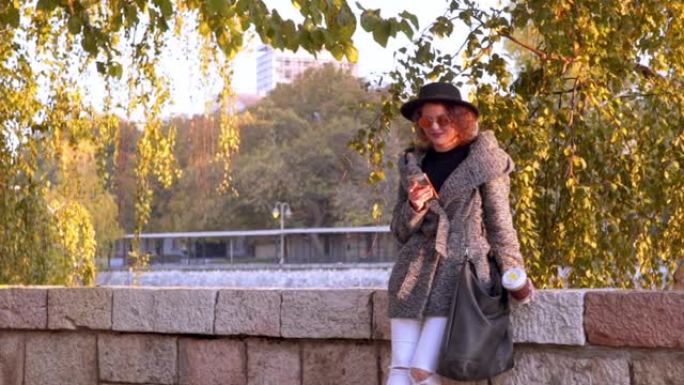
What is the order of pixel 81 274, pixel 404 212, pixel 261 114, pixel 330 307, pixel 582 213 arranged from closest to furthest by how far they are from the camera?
pixel 404 212
pixel 330 307
pixel 582 213
pixel 81 274
pixel 261 114

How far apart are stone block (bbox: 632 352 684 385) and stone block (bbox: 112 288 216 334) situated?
7.39 ft

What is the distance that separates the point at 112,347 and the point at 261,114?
49.3m

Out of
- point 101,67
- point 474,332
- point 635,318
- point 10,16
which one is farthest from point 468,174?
point 101,67

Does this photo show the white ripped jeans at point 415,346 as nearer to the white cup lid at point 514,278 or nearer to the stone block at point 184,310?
the white cup lid at point 514,278

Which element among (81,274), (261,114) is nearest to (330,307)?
(81,274)

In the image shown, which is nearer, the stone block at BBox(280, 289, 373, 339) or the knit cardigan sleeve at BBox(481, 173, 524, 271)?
the knit cardigan sleeve at BBox(481, 173, 524, 271)

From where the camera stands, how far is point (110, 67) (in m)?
8.31

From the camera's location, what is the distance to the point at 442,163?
4582 mm

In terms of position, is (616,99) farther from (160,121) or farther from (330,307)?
(160,121)

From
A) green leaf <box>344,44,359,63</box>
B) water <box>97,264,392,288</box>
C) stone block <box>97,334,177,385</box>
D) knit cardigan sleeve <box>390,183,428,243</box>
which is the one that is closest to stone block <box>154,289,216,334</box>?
stone block <box>97,334,177,385</box>

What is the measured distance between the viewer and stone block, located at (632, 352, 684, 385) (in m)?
4.69

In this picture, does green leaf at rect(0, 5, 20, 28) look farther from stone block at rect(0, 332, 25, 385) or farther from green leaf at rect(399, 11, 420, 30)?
green leaf at rect(399, 11, 420, 30)

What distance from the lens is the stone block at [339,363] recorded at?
5.55 meters

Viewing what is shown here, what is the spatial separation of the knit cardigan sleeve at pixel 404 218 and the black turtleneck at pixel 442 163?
12cm
